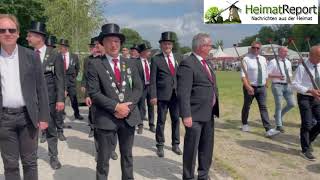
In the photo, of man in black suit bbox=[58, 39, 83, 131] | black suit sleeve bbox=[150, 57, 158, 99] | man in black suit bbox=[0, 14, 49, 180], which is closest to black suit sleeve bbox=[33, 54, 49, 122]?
man in black suit bbox=[0, 14, 49, 180]

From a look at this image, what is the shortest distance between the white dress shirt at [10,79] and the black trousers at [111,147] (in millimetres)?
1080

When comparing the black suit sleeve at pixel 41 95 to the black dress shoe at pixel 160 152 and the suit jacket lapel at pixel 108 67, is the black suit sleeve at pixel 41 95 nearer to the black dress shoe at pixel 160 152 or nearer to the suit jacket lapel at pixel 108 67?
the suit jacket lapel at pixel 108 67

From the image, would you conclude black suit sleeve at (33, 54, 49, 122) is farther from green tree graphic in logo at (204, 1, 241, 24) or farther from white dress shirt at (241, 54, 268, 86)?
green tree graphic in logo at (204, 1, 241, 24)

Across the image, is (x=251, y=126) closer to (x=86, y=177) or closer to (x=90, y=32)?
(x=86, y=177)

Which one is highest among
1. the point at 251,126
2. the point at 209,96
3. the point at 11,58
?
the point at 11,58

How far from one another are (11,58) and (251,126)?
7.86 meters

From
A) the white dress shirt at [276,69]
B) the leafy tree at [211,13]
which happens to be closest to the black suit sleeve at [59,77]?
the white dress shirt at [276,69]

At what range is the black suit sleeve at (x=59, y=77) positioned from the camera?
6340 millimetres

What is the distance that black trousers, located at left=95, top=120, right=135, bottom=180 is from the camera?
4898 millimetres

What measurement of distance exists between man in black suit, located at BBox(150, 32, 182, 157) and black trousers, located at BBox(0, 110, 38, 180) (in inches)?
129

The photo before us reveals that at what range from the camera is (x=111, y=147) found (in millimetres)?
4984

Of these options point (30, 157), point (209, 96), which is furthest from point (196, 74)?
point (30, 157)

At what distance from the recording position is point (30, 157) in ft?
14.8

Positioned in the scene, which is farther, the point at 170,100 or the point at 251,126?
the point at 251,126
